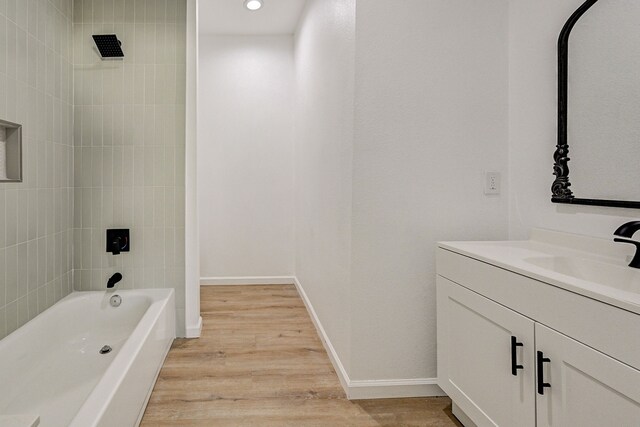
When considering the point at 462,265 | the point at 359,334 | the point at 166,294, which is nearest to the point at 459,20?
the point at 462,265

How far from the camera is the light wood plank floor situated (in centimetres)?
201

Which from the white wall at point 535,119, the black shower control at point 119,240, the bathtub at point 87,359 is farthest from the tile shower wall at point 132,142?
the white wall at point 535,119

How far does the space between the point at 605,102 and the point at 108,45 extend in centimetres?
278

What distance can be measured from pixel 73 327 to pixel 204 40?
3115 millimetres

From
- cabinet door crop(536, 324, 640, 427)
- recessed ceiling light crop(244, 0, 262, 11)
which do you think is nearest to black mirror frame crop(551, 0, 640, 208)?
cabinet door crop(536, 324, 640, 427)

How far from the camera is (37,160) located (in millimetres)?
2396

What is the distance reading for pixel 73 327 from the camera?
8.87 feet

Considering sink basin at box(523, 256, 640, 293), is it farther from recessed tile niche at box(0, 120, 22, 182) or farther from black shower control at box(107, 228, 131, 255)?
black shower control at box(107, 228, 131, 255)

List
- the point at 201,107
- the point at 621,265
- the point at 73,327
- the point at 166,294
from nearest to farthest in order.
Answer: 1. the point at 621,265
2. the point at 73,327
3. the point at 166,294
4. the point at 201,107

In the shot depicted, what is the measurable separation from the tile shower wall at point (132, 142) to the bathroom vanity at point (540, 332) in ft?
6.36

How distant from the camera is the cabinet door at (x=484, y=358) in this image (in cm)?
144

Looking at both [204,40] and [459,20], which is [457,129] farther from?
[204,40]

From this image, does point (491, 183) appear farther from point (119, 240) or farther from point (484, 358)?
point (119, 240)

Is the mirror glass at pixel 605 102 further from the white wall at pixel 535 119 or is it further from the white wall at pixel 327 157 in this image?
the white wall at pixel 327 157
